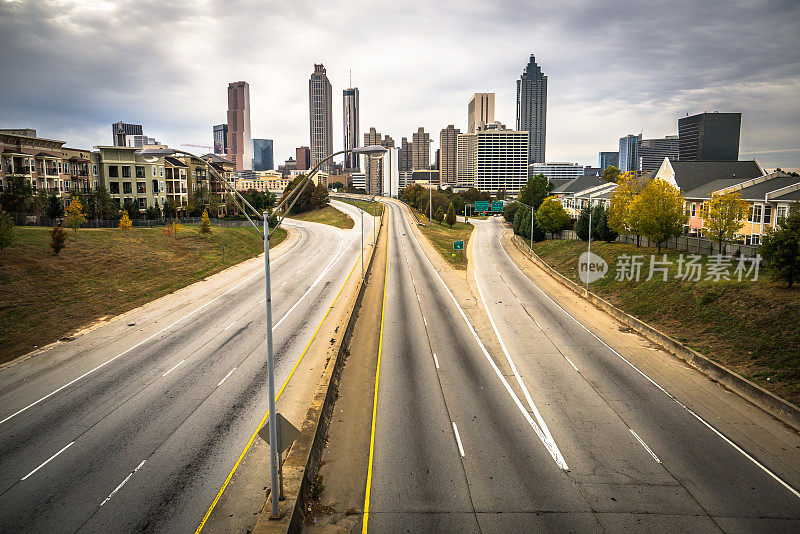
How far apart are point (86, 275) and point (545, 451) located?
41994mm

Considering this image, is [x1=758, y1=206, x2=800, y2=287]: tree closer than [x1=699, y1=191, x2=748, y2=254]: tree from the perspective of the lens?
Yes

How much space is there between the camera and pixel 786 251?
27422mm

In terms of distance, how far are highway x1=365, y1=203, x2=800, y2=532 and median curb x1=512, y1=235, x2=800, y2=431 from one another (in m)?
3.31

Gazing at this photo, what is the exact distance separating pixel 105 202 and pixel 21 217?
37.8ft

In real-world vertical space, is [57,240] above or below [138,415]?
above

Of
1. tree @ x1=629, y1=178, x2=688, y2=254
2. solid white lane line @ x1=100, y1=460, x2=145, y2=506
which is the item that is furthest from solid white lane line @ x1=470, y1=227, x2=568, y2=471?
tree @ x1=629, y1=178, x2=688, y2=254

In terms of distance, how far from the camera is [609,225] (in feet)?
180

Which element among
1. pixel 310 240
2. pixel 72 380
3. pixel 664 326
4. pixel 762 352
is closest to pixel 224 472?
pixel 72 380

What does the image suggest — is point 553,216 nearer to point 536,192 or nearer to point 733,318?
point 536,192

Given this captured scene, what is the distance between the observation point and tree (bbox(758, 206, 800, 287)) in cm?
2719

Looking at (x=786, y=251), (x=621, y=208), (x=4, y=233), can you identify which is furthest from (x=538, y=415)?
(x=4, y=233)

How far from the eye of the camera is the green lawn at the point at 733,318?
22.4m

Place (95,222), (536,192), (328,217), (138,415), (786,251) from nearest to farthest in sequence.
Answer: (138,415)
(786,251)
(95,222)
(536,192)
(328,217)

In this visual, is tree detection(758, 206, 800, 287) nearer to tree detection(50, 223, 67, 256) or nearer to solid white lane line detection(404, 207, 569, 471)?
solid white lane line detection(404, 207, 569, 471)
